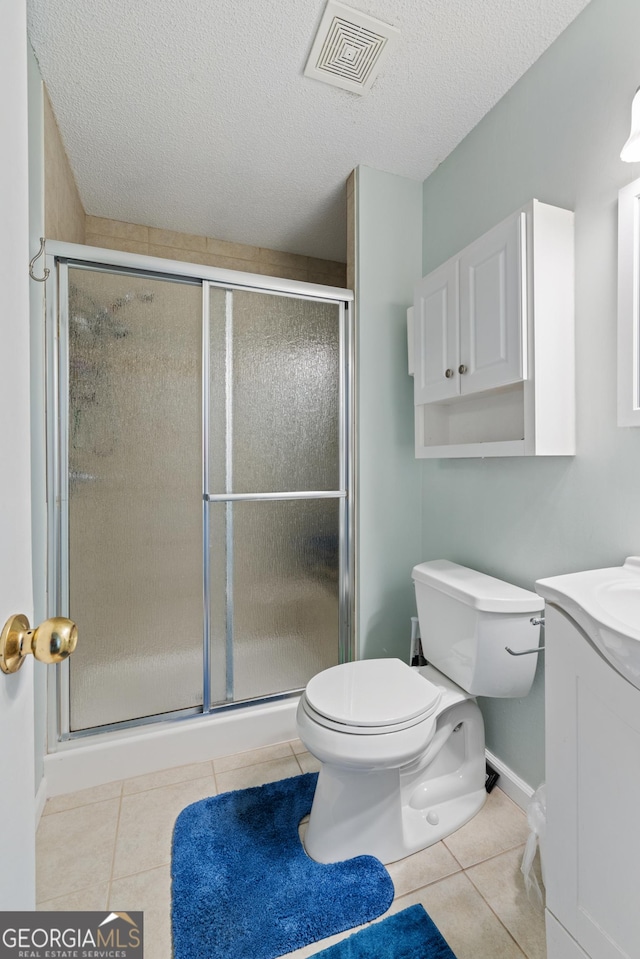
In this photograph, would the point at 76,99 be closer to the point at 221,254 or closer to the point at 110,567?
the point at 221,254

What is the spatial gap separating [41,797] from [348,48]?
2626 mm

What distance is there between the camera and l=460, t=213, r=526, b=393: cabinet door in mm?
1309

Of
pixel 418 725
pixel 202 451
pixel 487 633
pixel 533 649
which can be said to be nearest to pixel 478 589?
pixel 487 633

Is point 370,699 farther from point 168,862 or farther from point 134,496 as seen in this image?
point 134,496

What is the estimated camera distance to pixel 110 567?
170cm

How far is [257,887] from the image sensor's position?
1.23 m

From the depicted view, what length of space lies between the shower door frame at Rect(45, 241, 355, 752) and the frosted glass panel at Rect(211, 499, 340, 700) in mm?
39

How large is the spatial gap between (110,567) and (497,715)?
1519 millimetres

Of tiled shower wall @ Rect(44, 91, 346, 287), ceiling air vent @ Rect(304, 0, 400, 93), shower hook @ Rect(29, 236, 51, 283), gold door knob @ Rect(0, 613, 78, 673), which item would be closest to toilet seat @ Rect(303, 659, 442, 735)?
gold door knob @ Rect(0, 613, 78, 673)

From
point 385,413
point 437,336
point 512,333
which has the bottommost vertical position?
point 385,413

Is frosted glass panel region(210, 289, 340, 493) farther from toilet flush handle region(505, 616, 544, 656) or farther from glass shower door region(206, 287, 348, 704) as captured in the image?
toilet flush handle region(505, 616, 544, 656)

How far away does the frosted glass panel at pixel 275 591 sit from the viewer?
187 centimetres

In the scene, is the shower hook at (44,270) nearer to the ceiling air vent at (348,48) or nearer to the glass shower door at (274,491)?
the glass shower door at (274,491)

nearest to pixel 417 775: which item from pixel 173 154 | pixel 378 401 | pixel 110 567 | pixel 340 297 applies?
pixel 110 567
